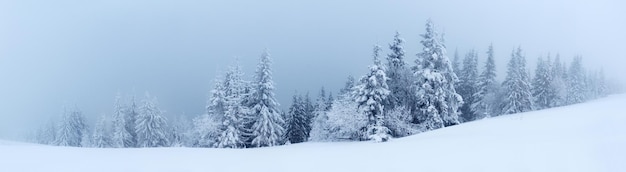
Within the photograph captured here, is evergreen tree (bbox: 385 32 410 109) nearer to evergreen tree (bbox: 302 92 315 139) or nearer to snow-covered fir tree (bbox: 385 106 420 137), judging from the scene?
snow-covered fir tree (bbox: 385 106 420 137)

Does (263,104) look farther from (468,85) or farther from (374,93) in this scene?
(468,85)

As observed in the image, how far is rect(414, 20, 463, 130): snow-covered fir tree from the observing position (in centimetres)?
3225

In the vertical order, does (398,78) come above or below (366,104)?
above

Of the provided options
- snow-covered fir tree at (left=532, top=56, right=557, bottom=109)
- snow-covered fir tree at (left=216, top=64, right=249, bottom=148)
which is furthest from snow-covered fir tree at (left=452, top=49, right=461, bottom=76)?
snow-covered fir tree at (left=216, top=64, right=249, bottom=148)

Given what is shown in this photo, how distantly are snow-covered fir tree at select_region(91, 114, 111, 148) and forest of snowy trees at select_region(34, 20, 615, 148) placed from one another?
0.14m

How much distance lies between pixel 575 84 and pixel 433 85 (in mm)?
46114

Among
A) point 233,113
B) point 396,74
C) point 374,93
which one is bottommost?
point 233,113

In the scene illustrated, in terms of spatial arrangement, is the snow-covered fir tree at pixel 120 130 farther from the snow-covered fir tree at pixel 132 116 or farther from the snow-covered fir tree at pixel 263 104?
the snow-covered fir tree at pixel 263 104

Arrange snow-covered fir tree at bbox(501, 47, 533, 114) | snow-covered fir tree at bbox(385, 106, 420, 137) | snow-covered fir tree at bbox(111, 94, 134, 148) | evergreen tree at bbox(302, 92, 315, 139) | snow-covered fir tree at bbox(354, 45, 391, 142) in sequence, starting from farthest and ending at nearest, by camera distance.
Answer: snow-covered fir tree at bbox(111, 94, 134, 148) < evergreen tree at bbox(302, 92, 315, 139) < snow-covered fir tree at bbox(501, 47, 533, 114) < snow-covered fir tree at bbox(385, 106, 420, 137) < snow-covered fir tree at bbox(354, 45, 391, 142)

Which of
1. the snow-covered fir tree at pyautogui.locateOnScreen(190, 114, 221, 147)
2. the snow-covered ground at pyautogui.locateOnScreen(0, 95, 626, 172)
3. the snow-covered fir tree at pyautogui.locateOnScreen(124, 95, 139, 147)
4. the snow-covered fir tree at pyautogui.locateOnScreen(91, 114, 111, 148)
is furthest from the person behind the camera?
the snow-covered fir tree at pyautogui.locateOnScreen(91, 114, 111, 148)

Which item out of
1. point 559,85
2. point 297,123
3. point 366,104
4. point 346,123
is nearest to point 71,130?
point 297,123

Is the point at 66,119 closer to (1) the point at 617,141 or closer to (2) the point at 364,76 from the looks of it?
(2) the point at 364,76

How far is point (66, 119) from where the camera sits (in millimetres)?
59469

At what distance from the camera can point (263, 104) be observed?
3628 cm
